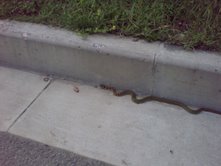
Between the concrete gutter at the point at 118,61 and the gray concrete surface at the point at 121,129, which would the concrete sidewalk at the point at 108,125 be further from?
the concrete gutter at the point at 118,61

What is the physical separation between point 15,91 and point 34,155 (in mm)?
922

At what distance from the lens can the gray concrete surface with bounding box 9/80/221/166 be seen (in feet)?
8.35

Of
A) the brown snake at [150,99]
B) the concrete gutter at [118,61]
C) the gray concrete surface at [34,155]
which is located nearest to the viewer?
the gray concrete surface at [34,155]

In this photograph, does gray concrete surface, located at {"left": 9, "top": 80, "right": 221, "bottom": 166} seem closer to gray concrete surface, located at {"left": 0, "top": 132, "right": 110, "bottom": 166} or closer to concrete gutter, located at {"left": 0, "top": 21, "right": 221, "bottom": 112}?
gray concrete surface, located at {"left": 0, "top": 132, "right": 110, "bottom": 166}

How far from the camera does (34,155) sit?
2.63 metres

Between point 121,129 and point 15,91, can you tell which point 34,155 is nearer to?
point 121,129

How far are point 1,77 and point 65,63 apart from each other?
0.76m

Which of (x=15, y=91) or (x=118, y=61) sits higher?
(x=118, y=61)

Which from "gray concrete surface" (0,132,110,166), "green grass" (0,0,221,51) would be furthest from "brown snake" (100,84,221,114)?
"gray concrete surface" (0,132,110,166)

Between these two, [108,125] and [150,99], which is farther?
[150,99]

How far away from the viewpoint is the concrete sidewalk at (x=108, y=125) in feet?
8.39

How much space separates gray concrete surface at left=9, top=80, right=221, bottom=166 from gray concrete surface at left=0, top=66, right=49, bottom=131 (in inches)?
3.5

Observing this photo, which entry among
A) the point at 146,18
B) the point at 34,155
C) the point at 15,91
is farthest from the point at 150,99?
the point at 15,91

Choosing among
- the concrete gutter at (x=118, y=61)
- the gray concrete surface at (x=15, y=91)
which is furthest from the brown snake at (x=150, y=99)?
the gray concrete surface at (x=15, y=91)
